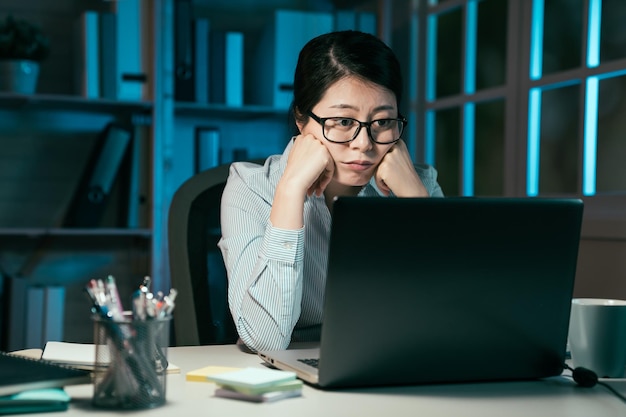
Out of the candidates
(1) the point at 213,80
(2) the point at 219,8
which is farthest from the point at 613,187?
(2) the point at 219,8

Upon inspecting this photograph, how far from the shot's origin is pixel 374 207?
0.92m

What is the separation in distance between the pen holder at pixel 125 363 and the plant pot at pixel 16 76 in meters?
2.14

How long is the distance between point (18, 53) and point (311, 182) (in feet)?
5.94

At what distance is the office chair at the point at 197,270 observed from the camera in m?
1.57

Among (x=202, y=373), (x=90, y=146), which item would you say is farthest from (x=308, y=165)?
(x=90, y=146)

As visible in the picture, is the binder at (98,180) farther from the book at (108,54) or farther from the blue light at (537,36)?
the blue light at (537,36)

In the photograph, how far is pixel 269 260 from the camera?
1.34 metres

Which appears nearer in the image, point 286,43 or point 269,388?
point 269,388

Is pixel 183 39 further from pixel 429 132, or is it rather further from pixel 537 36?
pixel 537 36

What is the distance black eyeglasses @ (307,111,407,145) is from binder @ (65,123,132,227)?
156 cm

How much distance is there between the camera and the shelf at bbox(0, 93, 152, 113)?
284cm

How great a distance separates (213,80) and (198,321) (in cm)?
164

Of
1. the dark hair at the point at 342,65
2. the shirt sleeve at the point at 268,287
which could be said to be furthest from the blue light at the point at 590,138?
the shirt sleeve at the point at 268,287

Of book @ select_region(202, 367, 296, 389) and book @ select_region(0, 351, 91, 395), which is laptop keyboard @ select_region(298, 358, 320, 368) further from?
book @ select_region(0, 351, 91, 395)
